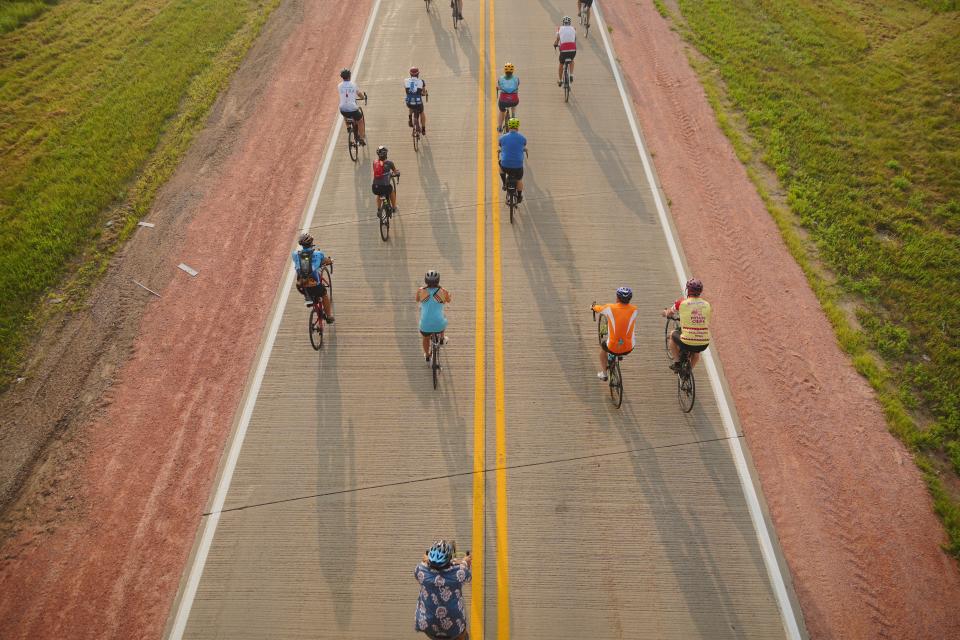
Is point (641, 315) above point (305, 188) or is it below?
below

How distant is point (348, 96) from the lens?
14.4 m

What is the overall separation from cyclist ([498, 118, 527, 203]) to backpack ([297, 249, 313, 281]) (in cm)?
482

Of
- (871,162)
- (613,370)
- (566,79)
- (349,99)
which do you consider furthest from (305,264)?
(871,162)

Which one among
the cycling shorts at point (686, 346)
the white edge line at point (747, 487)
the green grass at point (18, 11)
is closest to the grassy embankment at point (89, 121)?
the green grass at point (18, 11)

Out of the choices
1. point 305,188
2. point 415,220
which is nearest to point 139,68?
point 305,188

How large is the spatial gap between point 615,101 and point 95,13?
789 inches

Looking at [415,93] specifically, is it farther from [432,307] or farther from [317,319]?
[432,307]

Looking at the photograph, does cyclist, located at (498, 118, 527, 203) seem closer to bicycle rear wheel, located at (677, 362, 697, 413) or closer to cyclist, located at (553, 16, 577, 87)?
cyclist, located at (553, 16, 577, 87)

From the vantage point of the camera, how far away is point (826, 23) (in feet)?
67.2

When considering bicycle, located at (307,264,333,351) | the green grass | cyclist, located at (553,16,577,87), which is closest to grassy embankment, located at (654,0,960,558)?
cyclist, located at (553,16,577,87)

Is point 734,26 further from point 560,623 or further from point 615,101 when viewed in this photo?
point 560,623

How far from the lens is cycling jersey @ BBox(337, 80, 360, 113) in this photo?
1440 cm

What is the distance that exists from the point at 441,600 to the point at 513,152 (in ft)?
29.7

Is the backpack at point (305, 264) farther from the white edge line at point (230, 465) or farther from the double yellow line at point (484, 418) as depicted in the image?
the double yellow line at point (484, 418)
